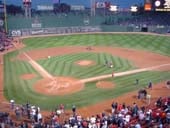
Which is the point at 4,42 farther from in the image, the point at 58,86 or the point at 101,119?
the point at 101,119

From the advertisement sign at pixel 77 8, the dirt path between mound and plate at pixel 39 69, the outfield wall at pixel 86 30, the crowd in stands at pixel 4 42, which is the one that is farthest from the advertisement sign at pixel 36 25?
the dirt path between mound and plate at pixel 39 69

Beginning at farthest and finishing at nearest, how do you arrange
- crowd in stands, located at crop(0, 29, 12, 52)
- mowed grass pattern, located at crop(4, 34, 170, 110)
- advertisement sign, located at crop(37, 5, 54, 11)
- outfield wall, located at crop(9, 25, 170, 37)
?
advertisement sign, located at crop(37, 5, 54, 11) < outfield wall, located at crop(9, 25, 170, 37) < crowd in stands, located at crop(0, 29, 12, 52) < mowed grass pattern, located at crop(4, 34, 170, 110)

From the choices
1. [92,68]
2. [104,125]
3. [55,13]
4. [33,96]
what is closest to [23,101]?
[33,96]

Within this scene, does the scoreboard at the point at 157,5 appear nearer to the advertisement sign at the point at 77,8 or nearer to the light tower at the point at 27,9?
the advertisement sign at the point at 77,8

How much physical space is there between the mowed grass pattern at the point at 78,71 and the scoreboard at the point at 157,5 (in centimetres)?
760

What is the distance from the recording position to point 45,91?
30625 millimetres

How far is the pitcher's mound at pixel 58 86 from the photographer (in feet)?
100

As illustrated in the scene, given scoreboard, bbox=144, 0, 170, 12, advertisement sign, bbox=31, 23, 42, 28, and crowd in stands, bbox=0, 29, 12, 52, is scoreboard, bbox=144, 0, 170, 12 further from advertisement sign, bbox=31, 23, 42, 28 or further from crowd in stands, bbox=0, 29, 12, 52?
crowd in stands, bbox=0, 29, 12, 52

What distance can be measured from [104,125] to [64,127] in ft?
9.84

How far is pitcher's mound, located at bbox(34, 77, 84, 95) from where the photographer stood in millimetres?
30609

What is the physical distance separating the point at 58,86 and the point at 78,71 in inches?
229

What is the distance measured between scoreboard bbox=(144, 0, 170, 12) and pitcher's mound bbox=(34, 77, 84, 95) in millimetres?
37397

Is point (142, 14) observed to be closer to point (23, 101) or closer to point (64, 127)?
point (23, 101)

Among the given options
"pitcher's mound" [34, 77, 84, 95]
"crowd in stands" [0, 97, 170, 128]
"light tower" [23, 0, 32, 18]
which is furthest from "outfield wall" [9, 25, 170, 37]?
"crowd in stands" [0, 97, 170, 128]
